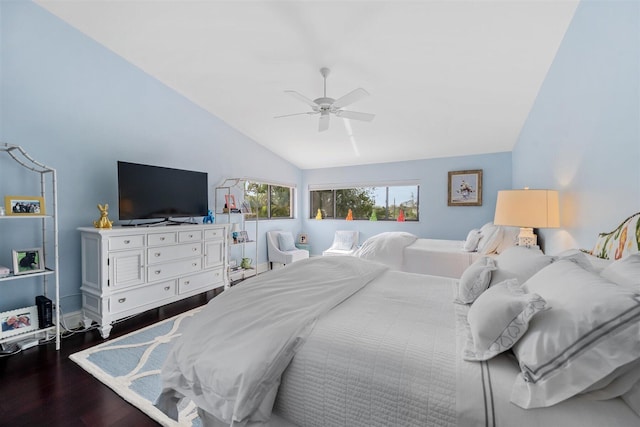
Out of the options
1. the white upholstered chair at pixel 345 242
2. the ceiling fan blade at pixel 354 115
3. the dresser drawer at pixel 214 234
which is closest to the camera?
the ceiling fan blade at pixel 354 115

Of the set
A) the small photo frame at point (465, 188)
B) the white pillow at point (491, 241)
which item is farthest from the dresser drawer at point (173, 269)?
the small photo frame at point (465, 188)

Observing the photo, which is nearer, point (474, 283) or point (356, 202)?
point (474, 283)

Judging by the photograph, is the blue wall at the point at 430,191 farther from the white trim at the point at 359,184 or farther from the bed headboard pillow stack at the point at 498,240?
the bed headboard pillow stack at the point at 498,240

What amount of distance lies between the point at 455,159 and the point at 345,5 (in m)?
3.71

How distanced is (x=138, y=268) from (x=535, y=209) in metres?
3.74

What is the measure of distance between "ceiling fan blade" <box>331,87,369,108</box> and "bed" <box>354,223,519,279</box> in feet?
6.94

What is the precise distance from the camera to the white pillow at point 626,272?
0.95m

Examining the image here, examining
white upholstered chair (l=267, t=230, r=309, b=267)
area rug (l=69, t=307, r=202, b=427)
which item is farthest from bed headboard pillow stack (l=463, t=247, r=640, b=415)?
white upholstered chair (l=267, t=230, r=309, b=267)

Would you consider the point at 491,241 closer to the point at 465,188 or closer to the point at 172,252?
the point at 465,188

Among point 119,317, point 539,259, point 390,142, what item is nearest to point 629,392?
point 539,259

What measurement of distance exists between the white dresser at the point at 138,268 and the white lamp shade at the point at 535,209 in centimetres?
336

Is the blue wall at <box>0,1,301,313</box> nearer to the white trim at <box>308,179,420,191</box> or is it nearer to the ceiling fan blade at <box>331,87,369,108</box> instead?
the ceiling fan blade at <box>331,87,369,108</box>

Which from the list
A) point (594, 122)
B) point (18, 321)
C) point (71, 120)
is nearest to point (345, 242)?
point (594, 122)

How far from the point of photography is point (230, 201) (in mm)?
4590
